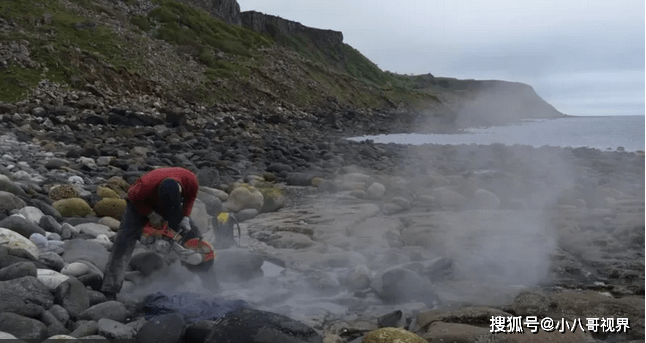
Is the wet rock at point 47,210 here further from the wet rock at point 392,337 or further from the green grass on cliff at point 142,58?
the green grass on cliff at point 142,58

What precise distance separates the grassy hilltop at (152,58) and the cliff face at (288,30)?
62.7ft

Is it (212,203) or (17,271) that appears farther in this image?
(212,203)

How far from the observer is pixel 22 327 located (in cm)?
329

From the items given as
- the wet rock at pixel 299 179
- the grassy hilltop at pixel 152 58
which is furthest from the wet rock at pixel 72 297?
the grassy hilltop at pixel 152 58

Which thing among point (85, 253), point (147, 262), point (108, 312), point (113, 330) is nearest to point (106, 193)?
point (85, 253)

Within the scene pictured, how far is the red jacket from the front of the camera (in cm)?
420

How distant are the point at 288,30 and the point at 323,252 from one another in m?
66.1

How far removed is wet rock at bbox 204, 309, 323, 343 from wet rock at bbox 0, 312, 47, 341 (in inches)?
36.5

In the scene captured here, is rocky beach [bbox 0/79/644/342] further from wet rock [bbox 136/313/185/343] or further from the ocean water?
the ocean water

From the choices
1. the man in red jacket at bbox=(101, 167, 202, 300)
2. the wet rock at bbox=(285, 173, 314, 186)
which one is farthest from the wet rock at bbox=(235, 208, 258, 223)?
the man in red jacket at bbox=(101, 167, 202, 300)

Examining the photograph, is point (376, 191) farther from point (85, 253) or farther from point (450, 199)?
point (85, 253)

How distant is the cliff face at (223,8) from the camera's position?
52.8 m

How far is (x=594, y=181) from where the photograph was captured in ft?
38.3

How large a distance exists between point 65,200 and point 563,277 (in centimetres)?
496
